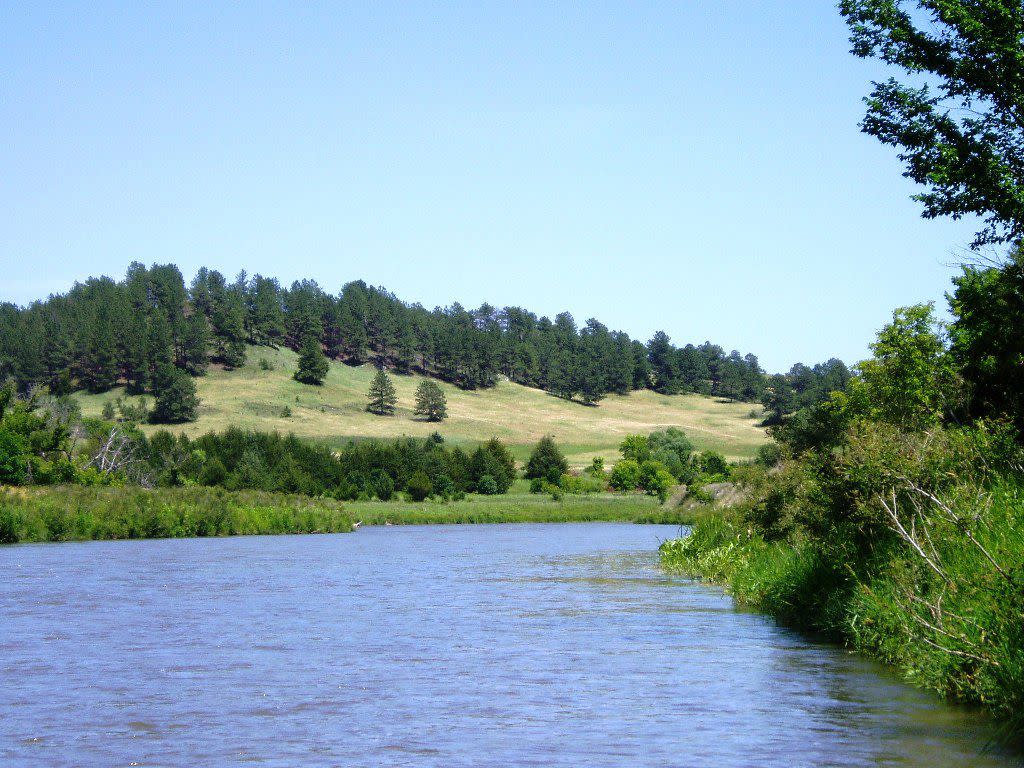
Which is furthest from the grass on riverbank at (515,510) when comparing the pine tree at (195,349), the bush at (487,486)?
the pine tree at (195,349)

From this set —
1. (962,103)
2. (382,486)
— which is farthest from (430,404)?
(962,103)

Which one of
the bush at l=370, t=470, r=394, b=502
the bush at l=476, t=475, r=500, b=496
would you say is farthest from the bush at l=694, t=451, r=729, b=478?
the bush at l=370, t=470, r=394, b=502

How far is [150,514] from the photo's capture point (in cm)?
6075

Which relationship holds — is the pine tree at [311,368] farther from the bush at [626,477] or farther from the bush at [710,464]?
the bush at [626,477]

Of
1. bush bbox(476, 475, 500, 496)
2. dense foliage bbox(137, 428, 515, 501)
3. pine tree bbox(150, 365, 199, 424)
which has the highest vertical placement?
pine tree bbox(150, 365, 199, 424)

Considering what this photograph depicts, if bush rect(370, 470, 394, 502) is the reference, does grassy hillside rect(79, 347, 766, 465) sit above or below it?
above

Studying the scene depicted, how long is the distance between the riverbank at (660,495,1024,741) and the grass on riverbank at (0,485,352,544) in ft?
128

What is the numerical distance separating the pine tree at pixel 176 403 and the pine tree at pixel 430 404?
1397 inches

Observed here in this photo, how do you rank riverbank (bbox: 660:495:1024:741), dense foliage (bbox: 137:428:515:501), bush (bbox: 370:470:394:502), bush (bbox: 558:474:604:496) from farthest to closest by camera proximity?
bush (bbox: 558:474:604:496)
bush (bbox: 370:470:394:502)
dense foliage (bbox: 137:428:515:501)
riverbank (bbox: 660:495:1024:741)

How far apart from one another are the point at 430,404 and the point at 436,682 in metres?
155

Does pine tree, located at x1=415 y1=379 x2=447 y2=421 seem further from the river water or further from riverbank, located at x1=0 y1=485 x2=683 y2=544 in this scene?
the river water

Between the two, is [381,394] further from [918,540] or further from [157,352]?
[918,540]

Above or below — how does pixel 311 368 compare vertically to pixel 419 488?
above

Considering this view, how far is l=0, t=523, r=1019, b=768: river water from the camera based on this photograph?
42.7ft
